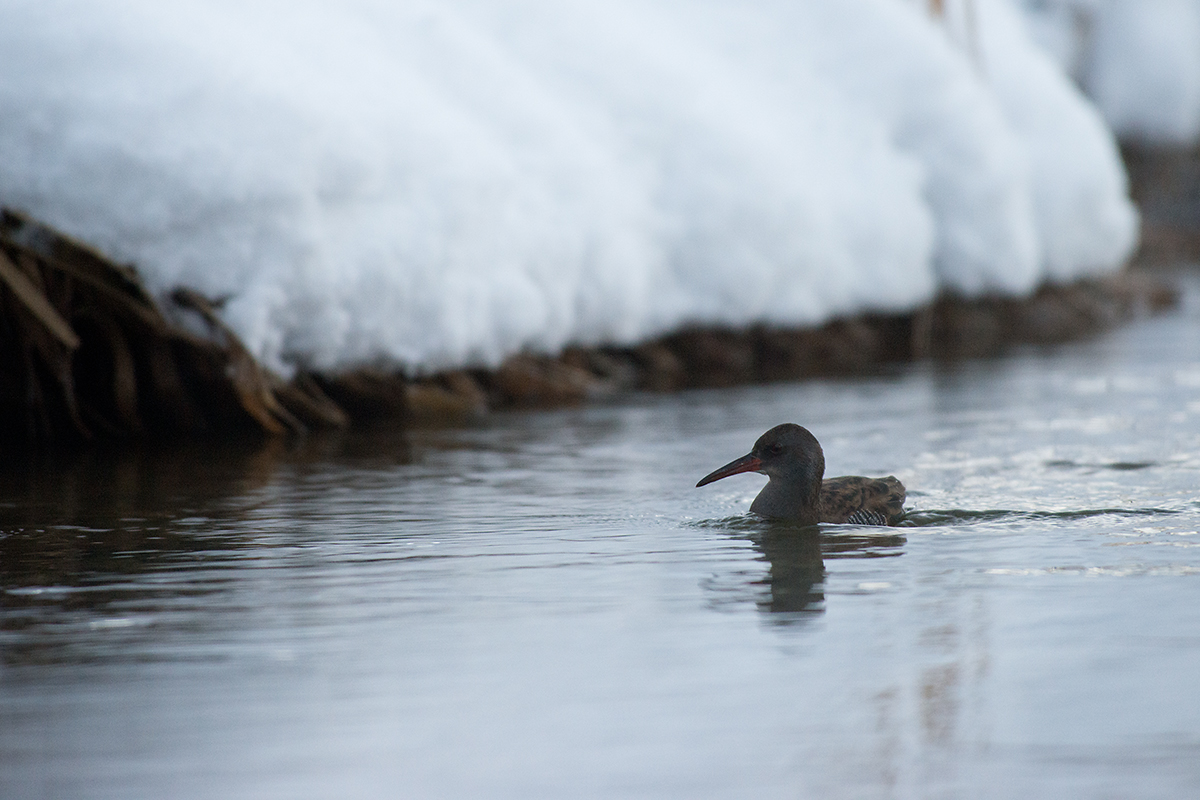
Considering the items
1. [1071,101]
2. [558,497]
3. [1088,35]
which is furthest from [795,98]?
[1088,35]

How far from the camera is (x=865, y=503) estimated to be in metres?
6.88

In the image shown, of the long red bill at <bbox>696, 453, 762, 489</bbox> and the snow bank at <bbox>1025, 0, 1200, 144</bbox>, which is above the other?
the snow bank at <bbox>1025, 0, 1200, 144</bbox>

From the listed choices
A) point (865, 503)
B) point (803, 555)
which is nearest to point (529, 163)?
point (865, 503)

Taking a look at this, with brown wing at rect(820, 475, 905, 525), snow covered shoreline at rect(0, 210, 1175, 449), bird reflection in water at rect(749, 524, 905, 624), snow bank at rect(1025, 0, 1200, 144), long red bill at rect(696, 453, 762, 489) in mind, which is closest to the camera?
bird reflection in water at rect(749, 524, 905, 624)

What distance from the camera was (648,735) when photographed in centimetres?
374

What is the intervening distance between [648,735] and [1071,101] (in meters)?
19.6

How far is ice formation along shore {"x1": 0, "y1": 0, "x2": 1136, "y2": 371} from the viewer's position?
9.49 metres

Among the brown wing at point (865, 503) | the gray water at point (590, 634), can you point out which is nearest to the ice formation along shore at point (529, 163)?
the gray water at point (590, 634)

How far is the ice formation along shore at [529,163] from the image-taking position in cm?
949

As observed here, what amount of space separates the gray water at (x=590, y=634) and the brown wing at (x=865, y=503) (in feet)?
0.57

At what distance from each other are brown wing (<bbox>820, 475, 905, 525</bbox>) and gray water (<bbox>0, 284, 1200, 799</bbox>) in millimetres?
174

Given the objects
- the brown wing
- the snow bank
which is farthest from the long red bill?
the snow bank

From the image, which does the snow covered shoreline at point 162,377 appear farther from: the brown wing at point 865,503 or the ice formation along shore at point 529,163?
the brown wing at point 865,503

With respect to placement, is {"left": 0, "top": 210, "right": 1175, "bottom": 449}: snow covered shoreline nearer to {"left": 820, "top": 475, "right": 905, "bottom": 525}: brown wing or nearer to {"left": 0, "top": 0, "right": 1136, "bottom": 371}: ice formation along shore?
{"left": 0, "top": 0, "right": 1136, "bottom": 371}: ice formation along shore
